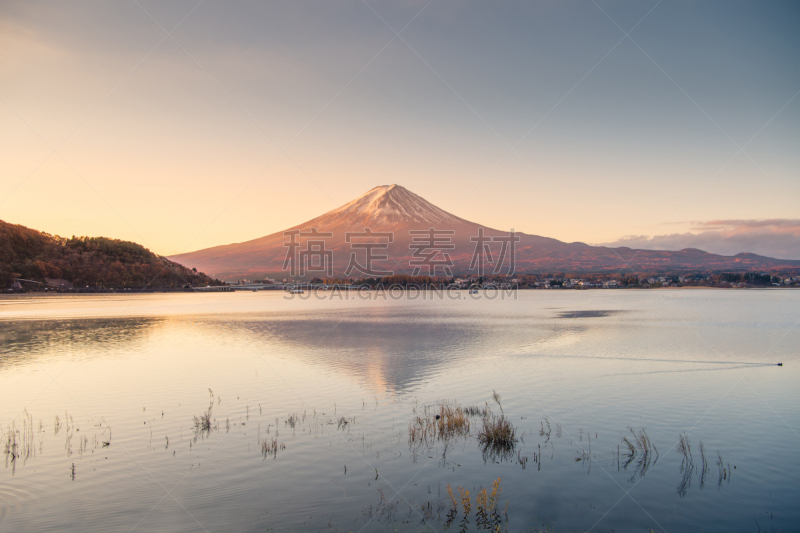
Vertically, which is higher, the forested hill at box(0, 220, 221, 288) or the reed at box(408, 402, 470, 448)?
the forested hill at box(0, 220, 221, 288)

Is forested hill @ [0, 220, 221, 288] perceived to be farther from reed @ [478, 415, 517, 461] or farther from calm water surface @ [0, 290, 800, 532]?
reed @ [478, 415, 517, 461]

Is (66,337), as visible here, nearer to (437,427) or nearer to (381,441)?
(381,441)

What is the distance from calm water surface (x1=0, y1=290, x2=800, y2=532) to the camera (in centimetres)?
845

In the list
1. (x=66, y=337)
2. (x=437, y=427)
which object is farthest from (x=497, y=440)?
(x=66, y=337)

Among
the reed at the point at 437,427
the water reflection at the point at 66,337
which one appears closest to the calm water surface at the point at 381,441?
the reed at the point at 437,427

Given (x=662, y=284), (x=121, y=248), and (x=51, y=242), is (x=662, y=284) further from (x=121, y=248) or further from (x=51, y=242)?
(x=51, y=242)

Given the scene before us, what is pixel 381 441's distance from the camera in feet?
40.5

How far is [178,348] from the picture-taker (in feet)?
101

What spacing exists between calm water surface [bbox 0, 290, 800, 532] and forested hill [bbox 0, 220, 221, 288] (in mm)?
115957

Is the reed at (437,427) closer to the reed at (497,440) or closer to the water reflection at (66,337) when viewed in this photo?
the reed at (497,440)

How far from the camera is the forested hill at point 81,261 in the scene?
118750 mm

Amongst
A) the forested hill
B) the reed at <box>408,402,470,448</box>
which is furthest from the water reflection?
the forested hill

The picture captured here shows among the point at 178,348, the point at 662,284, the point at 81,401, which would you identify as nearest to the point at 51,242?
the point at 178,348

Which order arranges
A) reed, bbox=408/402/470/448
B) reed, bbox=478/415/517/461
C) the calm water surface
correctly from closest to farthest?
1. the calm water surface
2. reed, bbox=478/415/517/461
3. reed, bbox=408/402/470/448
